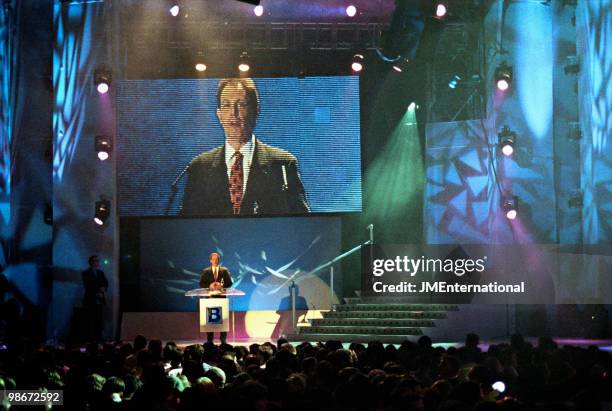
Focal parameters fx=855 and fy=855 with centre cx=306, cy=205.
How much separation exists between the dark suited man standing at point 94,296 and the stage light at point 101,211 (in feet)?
2.46

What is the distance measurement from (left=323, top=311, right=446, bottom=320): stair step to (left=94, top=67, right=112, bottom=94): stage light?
584 centimetres

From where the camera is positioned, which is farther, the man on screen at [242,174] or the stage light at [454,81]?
the stage light at [454,81]

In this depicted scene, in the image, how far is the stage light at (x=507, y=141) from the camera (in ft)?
50.9

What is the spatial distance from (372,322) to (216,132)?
A: 201 inches

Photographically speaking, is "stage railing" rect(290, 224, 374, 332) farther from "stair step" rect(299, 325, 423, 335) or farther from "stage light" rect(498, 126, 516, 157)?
"stage light" rect(498, 126, 516, 157)

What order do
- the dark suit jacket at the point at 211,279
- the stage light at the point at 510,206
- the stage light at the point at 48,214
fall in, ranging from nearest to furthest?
1. the dark suit jacket at the point at 211,279
2. the stage light at the point at 510,206
3. the stage light at the point at 48,214

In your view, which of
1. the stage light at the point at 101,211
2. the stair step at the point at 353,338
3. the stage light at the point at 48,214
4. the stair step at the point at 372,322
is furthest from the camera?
A: the stage light at the point at 48,214

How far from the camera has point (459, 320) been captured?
48.1ft

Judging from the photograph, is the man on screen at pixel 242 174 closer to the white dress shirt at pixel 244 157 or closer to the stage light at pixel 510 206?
the white dress shirt at pixel 244 157

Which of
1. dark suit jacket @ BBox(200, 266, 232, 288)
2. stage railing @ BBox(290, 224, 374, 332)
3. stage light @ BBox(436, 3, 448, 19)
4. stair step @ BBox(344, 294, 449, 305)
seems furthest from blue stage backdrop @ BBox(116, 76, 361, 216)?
dark suit jacket @ BBox(200, 266, 232, 288)

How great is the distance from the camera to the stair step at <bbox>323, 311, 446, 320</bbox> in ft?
48.5

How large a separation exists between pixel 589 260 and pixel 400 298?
3458 mm

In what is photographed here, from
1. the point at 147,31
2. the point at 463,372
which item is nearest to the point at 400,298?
the point at 147,31

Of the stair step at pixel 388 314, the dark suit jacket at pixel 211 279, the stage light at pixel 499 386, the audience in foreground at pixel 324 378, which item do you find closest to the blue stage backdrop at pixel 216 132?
the stair step at pixel 388 314
